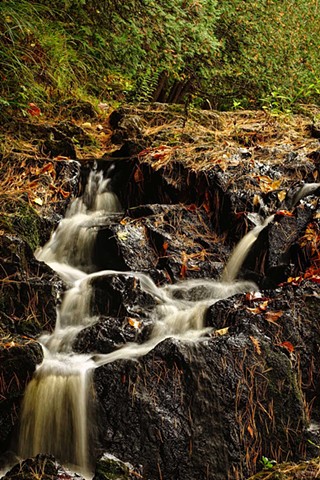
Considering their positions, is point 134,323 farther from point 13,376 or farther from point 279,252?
point 279,252

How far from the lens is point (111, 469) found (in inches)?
105

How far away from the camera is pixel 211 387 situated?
3.13m

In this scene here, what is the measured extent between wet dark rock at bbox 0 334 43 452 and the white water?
0.05m

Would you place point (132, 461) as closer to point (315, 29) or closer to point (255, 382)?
point (255, 382)

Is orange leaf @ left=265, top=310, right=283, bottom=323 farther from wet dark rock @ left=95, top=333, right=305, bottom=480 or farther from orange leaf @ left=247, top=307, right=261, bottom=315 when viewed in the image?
wet dark rock @ left=95, top=333, right=305, bottom=480

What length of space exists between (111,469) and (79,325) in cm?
130

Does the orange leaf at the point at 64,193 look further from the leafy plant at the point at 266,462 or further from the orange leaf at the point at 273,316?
the leafy plant at the point at 266,462

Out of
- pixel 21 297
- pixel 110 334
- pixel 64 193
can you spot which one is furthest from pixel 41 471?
pixel 64 193

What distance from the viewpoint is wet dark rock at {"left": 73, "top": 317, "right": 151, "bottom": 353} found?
3551mm

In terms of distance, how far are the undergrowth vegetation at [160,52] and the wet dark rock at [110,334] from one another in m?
2.53

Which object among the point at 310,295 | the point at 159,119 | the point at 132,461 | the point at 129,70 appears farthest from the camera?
the point at 159,119

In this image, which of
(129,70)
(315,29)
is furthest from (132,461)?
(315,29)


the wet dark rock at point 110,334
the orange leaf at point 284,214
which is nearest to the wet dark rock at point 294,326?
the wet dark rock at point 110,334

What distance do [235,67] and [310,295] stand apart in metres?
4.99
